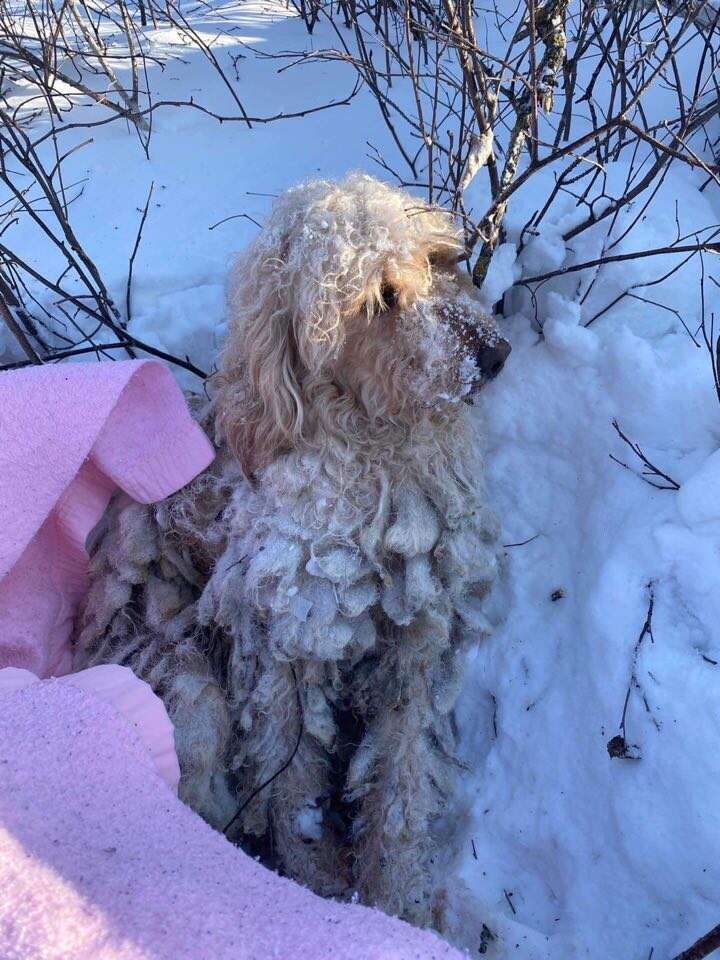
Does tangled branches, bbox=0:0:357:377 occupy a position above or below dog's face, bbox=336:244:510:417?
above

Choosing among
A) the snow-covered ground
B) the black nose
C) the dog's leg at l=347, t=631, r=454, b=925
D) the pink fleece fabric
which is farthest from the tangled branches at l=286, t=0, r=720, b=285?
the dog's leg at l=347, t=631, r=454, b=925

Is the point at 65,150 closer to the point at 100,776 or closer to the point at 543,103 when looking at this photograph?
the point at 543,103

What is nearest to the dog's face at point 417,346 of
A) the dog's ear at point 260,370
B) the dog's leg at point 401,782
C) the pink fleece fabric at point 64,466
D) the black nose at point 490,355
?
the black nose at point 490,355

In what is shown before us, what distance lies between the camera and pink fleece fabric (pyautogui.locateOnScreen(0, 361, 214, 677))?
1985mm

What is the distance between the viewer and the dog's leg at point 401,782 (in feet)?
6.84

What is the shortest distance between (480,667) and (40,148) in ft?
9.68

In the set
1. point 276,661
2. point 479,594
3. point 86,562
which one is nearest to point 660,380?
point 479,594

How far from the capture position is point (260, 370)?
6.31 ft

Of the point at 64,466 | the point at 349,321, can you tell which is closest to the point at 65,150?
the point at 64,466

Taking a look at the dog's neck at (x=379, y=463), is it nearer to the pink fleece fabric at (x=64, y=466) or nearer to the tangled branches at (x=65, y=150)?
the pink fleece fabric at (x=64, y=466)

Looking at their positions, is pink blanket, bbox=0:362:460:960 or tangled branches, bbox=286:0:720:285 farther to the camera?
tangled branches, bbox=286:0:720:285

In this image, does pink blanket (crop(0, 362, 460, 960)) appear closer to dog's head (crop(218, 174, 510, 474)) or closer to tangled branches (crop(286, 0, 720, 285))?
dog's head (crop(218, 174, 510, 474))

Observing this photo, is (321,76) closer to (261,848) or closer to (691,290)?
(691,290)

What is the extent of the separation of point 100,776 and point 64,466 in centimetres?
81
